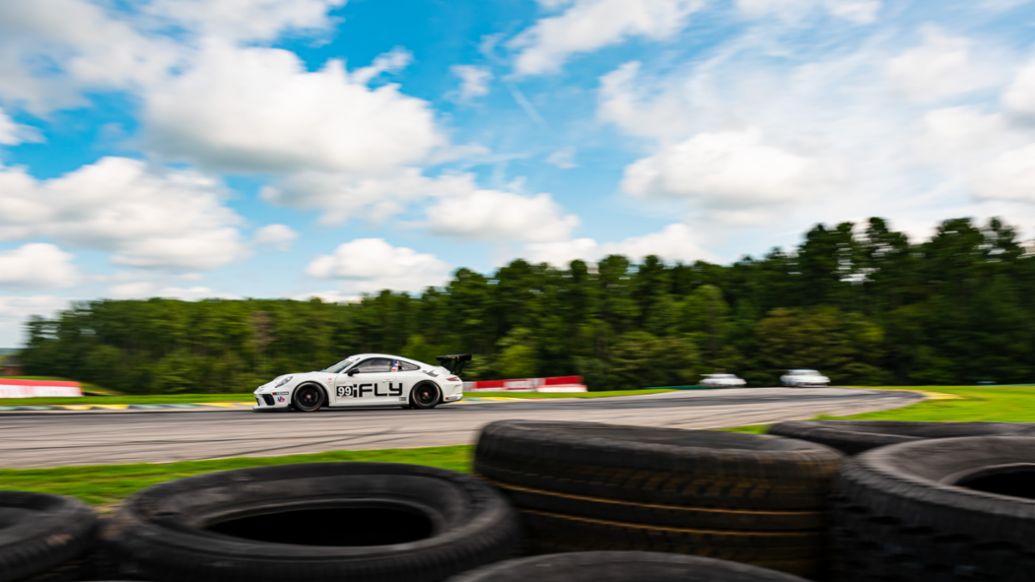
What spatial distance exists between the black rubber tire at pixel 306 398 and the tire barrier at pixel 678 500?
12.8m

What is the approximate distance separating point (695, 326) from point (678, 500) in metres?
71.6

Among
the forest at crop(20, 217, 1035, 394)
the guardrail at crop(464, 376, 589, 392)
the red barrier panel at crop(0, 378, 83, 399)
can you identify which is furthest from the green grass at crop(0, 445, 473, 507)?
the forest at crop(20, 217, 1035, 394)

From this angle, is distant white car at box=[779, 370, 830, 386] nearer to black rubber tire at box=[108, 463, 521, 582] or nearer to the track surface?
the track surface

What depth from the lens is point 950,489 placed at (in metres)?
2.44

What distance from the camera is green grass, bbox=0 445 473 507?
215 inches

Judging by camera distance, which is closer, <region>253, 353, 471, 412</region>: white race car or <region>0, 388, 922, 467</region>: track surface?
<region>0, 388, 922, 467</region>: track surface

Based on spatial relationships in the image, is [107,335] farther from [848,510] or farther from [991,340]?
[848,510]

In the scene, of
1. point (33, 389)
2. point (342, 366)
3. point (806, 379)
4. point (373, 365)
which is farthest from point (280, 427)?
point (806, 379)

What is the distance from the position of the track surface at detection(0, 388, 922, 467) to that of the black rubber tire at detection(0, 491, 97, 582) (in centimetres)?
510

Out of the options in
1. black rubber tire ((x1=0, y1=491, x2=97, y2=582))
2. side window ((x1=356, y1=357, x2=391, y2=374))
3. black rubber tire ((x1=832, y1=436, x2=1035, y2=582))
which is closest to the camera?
black rubber tire ((x1=832, y1=436, x2=1035, y2=582))

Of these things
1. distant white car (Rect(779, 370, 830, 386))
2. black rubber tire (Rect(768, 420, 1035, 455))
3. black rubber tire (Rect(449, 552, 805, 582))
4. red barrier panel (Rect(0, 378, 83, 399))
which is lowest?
distant white car (Rect(779, 370, 830, 386))

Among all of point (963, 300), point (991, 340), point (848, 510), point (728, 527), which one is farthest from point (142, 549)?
point (963, 300)

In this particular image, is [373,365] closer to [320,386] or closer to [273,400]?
[320,386]

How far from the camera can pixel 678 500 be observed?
286 cm
